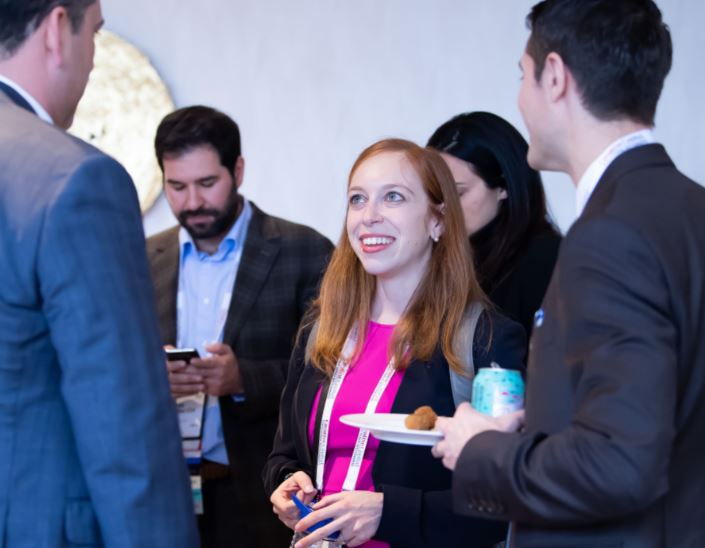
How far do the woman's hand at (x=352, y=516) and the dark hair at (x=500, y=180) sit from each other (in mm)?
911

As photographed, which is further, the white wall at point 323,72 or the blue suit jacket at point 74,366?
the white wall at point 323,72

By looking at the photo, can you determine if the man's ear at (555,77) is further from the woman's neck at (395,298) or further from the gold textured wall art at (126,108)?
the gold textured wall art at (126,108)

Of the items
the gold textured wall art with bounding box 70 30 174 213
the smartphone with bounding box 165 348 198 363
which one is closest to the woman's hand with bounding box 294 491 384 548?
the smartphone with bounding box 165 348 198 363

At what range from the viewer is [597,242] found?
4.46 ft

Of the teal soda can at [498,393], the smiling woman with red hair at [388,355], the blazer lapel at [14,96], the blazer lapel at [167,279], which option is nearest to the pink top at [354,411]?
the smiling woman with red hair at [388,355]

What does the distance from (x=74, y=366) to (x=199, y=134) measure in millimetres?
2121

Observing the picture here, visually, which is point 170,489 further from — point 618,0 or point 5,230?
point 618,0

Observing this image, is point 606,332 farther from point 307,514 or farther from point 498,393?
point 307,514

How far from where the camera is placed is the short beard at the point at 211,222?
11.1ft

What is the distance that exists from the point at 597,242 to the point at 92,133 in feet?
11.8

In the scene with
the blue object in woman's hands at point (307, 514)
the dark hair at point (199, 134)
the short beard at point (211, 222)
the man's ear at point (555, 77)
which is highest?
the dark hair at point (199, 134)

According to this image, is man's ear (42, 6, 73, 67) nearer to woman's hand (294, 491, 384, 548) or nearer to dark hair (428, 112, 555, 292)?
woman's hand (294, 491, 384, 548)

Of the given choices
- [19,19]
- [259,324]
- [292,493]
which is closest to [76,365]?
[19,19]

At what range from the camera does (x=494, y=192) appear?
2.91 meters
